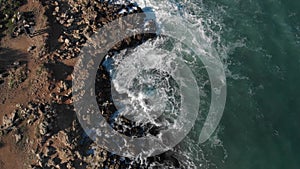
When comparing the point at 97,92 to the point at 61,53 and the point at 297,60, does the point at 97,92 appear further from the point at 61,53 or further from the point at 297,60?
the point at 297,60

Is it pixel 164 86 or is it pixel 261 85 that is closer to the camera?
pixel 261 85

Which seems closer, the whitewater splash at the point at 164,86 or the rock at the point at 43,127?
the rock at the point at 43,127

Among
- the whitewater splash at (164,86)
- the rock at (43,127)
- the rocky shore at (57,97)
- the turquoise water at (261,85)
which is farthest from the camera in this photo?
the whitewater splash at (164,86)

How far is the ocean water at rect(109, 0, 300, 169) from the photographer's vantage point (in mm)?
36188

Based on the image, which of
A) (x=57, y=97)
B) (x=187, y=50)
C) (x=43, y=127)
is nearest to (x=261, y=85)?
(x=187, y=50)

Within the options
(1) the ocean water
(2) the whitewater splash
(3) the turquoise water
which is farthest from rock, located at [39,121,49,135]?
(3) the turquoise water

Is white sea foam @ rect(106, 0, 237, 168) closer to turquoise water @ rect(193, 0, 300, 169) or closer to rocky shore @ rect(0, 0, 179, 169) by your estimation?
turquoise water @ rect(193, 0, 300, 169)

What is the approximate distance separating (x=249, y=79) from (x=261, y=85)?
129cm

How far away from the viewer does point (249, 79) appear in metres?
39.4

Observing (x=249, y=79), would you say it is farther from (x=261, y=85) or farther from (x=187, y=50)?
(x=187, y=50)

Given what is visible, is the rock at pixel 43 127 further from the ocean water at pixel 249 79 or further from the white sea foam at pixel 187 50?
the ocean water at pixel 249 79

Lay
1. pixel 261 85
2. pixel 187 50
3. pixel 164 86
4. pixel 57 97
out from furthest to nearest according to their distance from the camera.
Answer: pixel 187 50, pixel 164 86, pixel 261 85, pixel 57 97

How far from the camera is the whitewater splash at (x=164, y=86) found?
37156 millimetres

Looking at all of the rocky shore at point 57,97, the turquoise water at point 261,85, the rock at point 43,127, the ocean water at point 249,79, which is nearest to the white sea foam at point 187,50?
the ocean water at point 249,79
